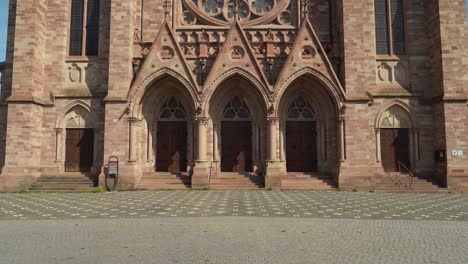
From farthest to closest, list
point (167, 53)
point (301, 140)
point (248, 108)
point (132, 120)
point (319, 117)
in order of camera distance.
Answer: point (248, 108)
point (301, 140)
point (319, 117)
point (167, 53)
point (132, 120)

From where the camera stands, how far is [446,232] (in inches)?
335

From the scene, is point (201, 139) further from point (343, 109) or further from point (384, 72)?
point (384, 72)

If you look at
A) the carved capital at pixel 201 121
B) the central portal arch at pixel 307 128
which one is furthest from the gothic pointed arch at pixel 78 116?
the central portal arch at pixel 307 128

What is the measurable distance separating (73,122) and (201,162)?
318 inches

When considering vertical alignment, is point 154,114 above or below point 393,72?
below

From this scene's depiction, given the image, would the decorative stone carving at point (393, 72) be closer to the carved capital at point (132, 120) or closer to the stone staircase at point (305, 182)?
the stone staircase at point (305, 182)

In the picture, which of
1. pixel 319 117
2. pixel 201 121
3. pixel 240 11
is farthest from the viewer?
pixel 240 11

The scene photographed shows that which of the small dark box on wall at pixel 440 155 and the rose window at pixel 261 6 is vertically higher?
the rose window at pixel 261 6

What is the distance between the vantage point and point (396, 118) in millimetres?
21922

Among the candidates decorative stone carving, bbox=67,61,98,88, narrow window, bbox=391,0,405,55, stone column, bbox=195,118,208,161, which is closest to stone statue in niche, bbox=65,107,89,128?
decorative stone carving, bbox=67,61,98,88

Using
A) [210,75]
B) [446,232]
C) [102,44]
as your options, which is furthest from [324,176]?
[102,44]

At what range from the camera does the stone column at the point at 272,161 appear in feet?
65.7

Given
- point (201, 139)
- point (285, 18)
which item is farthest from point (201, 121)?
point (285, 18)

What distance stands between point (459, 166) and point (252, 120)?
11.4 meters
